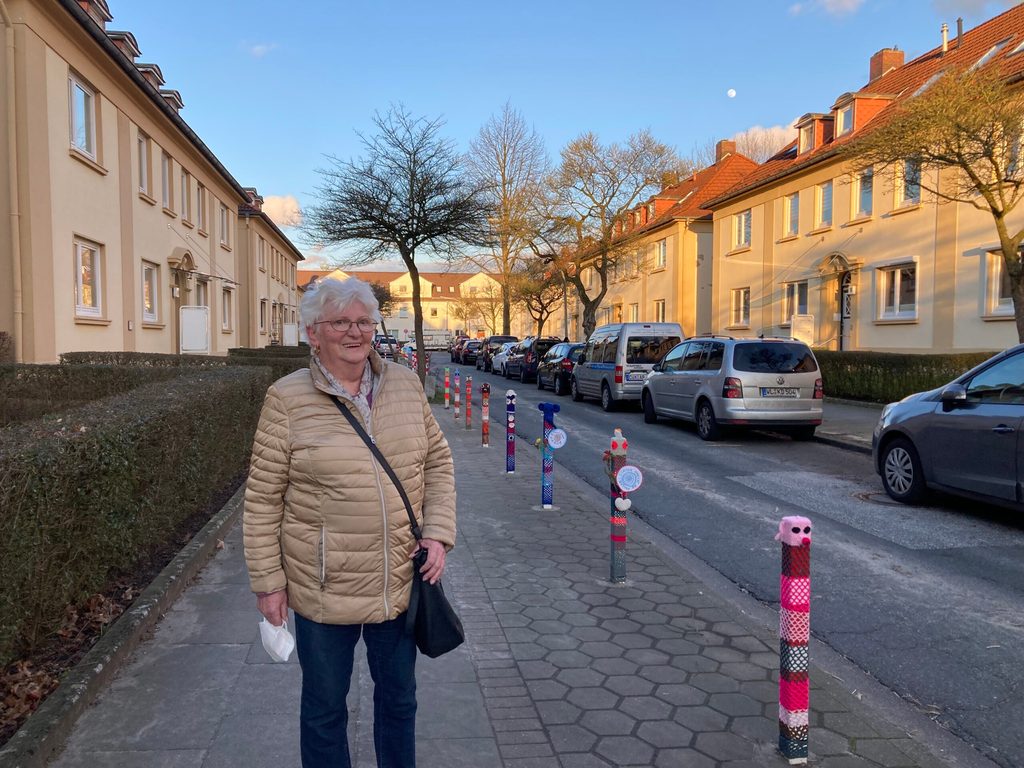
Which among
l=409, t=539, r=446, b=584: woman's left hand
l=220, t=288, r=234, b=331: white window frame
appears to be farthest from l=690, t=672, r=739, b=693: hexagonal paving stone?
l=220, t=288, r=234, b=331: white window frame

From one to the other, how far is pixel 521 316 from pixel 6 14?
6552 cm

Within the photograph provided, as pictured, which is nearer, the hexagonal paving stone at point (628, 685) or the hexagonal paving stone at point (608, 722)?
the hexagonal paving stone at point (608, 722)

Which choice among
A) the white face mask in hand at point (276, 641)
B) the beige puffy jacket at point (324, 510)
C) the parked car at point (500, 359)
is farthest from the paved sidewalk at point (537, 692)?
the parked car at point (500, 359)

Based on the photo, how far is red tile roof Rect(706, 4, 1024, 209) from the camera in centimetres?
1928

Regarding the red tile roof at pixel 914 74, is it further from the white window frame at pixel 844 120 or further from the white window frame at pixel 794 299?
the white window frame at pixel 794 299

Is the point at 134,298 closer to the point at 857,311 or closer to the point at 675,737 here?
the point at 675,737

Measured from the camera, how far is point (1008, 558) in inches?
240

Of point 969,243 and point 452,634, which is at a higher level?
point 969,243

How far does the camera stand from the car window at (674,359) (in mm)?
14328

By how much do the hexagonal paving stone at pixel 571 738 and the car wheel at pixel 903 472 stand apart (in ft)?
18.7

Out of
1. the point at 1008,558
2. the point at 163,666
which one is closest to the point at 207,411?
the point at 163,666

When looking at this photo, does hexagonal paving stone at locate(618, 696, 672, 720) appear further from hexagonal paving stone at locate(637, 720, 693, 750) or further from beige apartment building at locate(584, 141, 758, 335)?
beige apartment building at locate(584, 141, 758, 335)

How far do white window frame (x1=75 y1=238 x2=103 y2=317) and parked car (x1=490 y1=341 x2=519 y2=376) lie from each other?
18.3 metres

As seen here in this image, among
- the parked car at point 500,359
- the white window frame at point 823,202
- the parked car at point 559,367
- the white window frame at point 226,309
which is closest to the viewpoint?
the parked car at point 559,367
